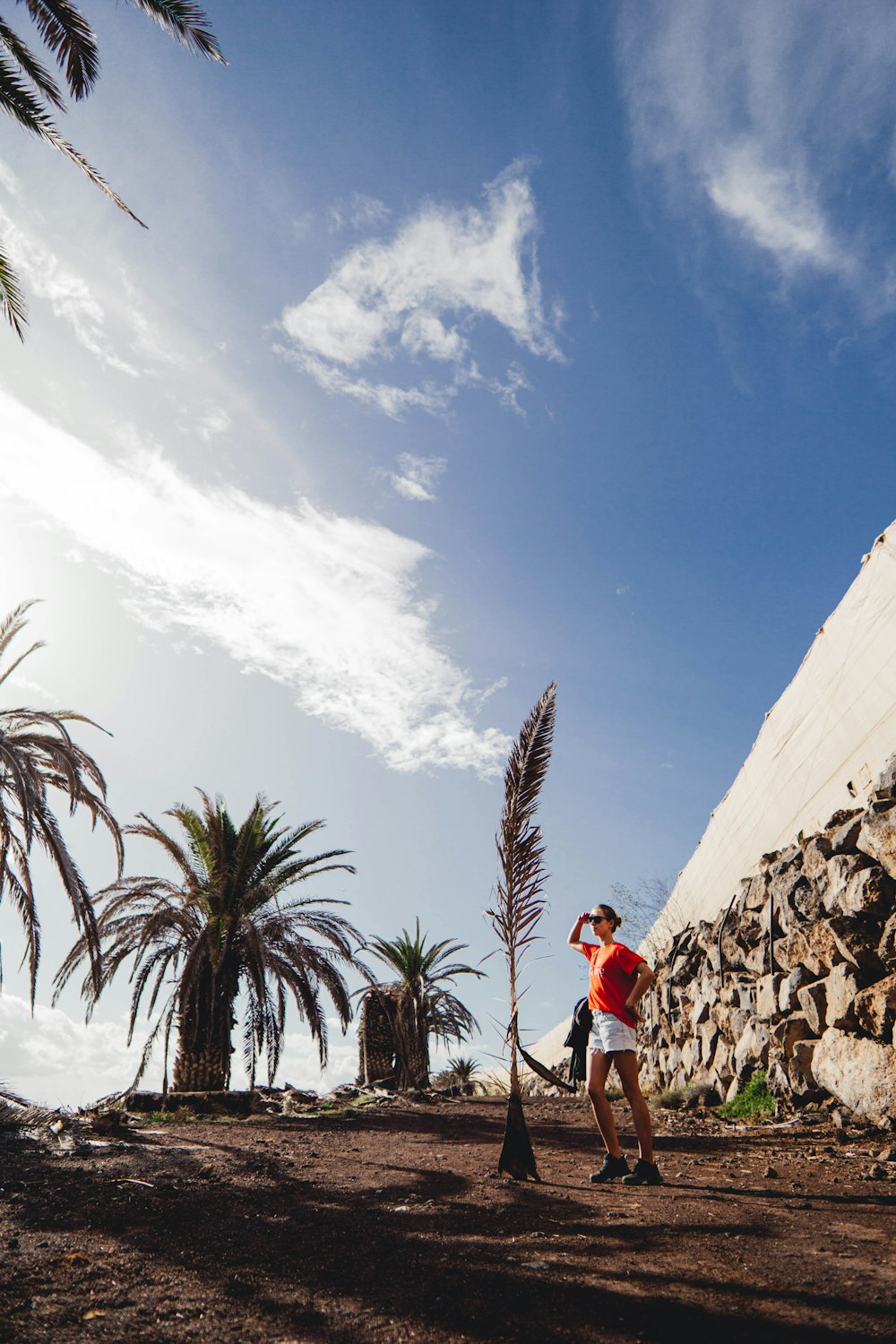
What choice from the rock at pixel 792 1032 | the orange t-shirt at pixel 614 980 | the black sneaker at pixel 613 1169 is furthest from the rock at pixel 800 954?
the black sneaker at pixel 613 1169

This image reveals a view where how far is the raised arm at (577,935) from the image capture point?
5398 mm

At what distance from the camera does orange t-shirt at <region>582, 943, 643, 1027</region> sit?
188 inches

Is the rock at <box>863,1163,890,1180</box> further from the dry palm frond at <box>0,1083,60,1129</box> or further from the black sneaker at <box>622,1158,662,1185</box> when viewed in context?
the dry palm frond at <box>0,1083,60,1129</box>

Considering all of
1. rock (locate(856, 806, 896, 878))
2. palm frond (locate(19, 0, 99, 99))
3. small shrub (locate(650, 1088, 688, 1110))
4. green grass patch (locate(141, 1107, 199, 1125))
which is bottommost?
green grass patch (locate(141, 1107, 199, 1125))

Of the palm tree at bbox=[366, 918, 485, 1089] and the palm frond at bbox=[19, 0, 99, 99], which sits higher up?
the palm frond at bbox=[19, 0, 99, 99]

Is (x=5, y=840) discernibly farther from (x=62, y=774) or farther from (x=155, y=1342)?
(x=155, y=1342)

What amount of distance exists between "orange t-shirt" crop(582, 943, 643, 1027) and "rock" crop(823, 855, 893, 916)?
1.99 m

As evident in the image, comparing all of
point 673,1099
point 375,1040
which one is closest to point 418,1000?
point 375,1040

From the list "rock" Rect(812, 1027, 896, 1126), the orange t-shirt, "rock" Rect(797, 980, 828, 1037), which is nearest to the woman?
the orange t-shirt

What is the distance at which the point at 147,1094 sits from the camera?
34.6 feet

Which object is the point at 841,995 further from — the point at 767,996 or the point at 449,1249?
the point at 449,1249

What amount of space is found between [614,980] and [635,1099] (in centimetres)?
67

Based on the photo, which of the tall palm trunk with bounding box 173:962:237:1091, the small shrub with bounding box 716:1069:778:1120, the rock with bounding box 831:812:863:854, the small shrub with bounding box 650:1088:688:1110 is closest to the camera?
the rock with bounding box 831:812:863:854

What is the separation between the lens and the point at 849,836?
6.14 meters
